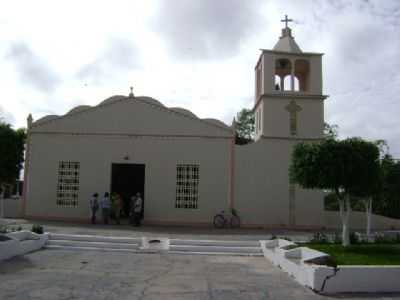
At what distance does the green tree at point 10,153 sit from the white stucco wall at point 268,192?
34.0 feet

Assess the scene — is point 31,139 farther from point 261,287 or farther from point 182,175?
point 261,287

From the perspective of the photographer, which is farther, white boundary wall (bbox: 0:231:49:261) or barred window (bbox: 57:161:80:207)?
barred window (bbox: 57:161:80:207)

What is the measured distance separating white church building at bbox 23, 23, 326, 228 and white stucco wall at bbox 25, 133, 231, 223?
0.05 m

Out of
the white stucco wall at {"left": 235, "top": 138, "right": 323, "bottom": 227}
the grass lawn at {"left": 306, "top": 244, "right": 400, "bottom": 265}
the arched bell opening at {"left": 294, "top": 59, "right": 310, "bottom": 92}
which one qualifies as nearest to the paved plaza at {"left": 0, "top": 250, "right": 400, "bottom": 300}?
the grass lawn at {"left": 306, "top": 244, "right": 400, "bottom": 265}

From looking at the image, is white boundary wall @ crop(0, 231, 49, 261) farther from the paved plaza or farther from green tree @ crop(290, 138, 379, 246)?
green tree @ crop(290, 138, 379, 246)

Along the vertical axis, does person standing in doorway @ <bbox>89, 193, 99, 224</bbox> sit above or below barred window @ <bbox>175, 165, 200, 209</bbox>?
below

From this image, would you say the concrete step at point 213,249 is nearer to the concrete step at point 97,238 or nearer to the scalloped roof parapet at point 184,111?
the concrete step at point 97,238

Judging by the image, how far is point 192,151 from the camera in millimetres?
21984

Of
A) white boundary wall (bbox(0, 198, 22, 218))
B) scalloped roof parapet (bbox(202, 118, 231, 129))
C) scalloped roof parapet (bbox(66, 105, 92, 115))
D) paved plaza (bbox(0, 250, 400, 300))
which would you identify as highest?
scalloped roof parapet (bbox(66, 105, 92, 115))

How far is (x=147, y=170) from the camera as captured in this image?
71.9 feet

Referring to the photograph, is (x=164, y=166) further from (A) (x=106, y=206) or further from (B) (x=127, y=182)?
(B) (x=127, y=182)

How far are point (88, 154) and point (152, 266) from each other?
11.5 meters

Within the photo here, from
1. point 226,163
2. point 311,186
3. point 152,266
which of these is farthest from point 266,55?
point 152,266

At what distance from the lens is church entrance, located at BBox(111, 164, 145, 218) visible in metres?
24.1
